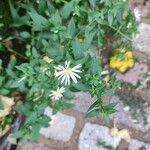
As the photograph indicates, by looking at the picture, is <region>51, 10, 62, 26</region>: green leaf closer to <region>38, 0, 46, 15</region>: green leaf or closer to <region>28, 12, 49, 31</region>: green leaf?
<region>28, 12, 49, 31</region>: green leaf

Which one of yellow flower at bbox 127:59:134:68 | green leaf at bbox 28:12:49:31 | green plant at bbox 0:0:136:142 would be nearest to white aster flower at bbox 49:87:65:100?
green plant at bbox 0:0:136:142

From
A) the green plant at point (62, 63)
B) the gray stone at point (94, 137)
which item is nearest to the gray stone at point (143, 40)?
the gray stone at point (94, 137)

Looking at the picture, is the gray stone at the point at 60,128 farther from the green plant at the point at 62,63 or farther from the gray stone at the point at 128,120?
the green plant at the point at 62,63

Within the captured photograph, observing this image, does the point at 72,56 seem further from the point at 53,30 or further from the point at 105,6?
the point at 105,6

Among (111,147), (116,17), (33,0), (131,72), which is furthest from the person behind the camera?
(131,72)

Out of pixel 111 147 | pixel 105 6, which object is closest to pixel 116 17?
pixel 105 6

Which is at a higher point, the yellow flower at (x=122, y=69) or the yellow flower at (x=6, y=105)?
the yellow flower at (x=122, y=69)
